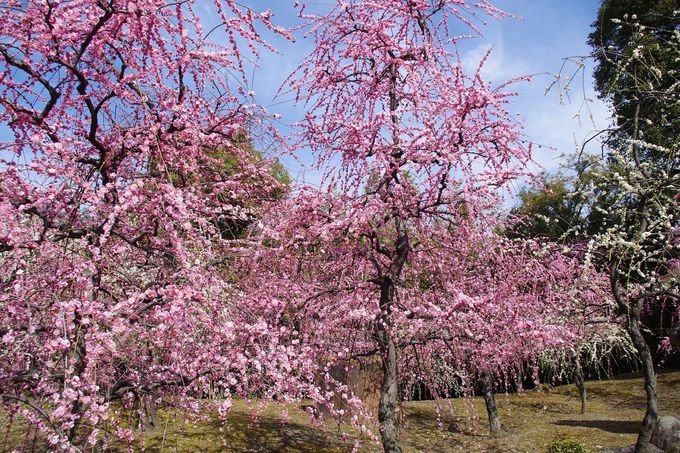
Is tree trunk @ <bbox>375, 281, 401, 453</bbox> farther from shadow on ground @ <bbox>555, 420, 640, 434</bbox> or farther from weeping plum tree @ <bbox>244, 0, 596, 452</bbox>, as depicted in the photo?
shadow on ground @ <bbox>555, 420, 640, 434</bbox>

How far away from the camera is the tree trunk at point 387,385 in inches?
193

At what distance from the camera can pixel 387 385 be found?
16.8 ft

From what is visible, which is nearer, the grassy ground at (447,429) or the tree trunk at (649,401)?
the tree trunk at (649,401)

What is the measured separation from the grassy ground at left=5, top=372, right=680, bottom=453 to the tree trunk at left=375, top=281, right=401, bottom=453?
20.1 inches

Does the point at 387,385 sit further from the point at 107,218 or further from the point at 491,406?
the point at 491,406

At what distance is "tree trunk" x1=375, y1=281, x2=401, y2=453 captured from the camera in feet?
16.1

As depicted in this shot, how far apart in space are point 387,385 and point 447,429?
642 cm

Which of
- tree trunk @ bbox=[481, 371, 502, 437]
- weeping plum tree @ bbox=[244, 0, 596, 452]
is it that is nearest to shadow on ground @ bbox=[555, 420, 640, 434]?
tree trunk @ bbox=[481, 371, 502, 437]

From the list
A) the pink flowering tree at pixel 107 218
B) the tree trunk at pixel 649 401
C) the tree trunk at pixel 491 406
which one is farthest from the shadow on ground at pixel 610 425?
the pink flowering tree at pixel 107 218

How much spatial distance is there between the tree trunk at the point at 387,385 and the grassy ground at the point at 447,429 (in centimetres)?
51

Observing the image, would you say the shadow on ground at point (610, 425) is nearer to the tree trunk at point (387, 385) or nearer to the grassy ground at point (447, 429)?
the grassy ground at point (447, 429)

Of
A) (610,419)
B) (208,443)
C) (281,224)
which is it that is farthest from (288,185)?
(610,419)

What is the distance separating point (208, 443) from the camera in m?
7.52

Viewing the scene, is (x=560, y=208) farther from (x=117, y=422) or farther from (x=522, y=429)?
(x=117, y=422)
